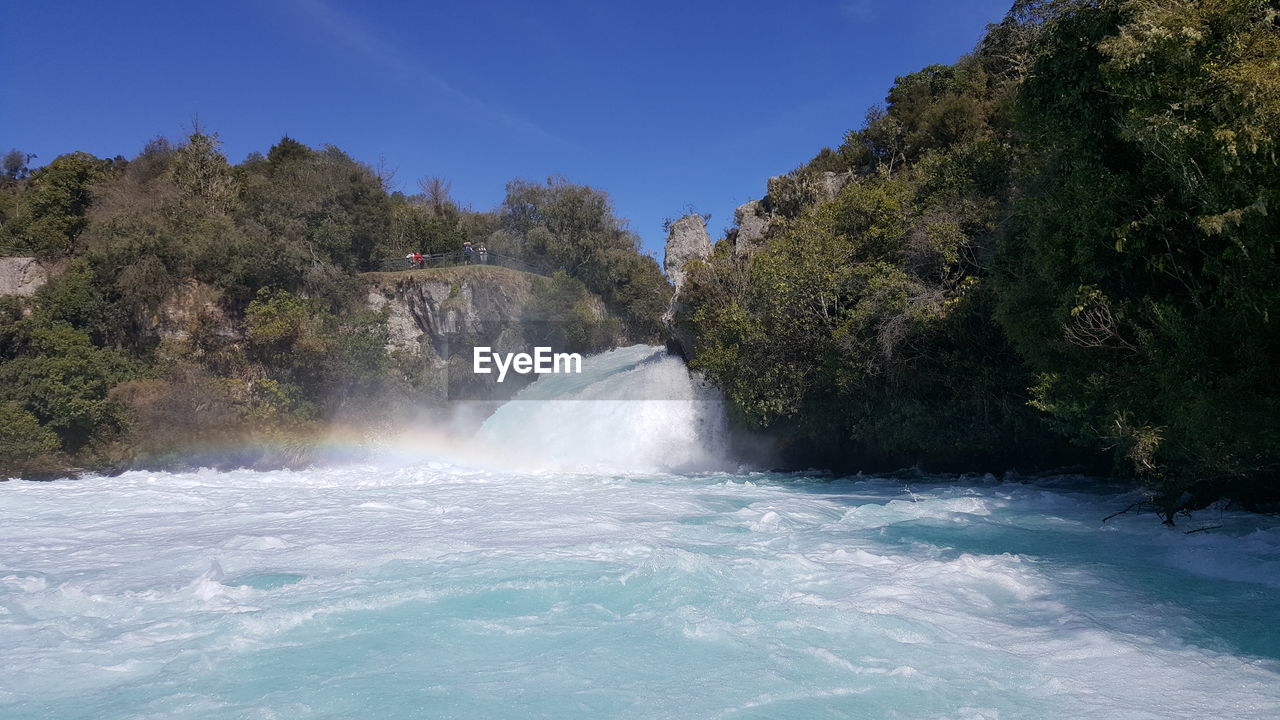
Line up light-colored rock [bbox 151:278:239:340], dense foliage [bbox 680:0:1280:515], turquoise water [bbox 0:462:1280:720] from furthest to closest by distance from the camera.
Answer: light-colored rock [bbox 151:278:239:340] → dense foliage [bbox 680:0:1280:515] → turquoise water [bbox 0:462:1280:720]

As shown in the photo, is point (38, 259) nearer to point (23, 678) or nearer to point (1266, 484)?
point (23, 678)

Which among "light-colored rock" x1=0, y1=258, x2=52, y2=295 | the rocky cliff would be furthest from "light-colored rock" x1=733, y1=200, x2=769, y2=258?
"light-colored rock" x1=0, y1=258, x2=52, y2=295

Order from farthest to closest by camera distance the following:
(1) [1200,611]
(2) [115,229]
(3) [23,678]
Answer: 1. (2) [115,229]
2. (1) [1200,611]
3. (3) [23,678]

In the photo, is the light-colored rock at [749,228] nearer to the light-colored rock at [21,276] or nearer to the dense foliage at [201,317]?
the dense foliage at [201,317]

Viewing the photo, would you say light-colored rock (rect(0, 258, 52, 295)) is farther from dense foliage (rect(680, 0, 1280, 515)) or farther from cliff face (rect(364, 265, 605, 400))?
dense foliage (rect(680, 0, 1280, 515))

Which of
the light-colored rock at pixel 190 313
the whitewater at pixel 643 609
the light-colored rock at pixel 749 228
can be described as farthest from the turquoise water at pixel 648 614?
the light-colored rock at pixel 190 313

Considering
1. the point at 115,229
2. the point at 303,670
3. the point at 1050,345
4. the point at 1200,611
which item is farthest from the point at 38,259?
the point at 1200,611
